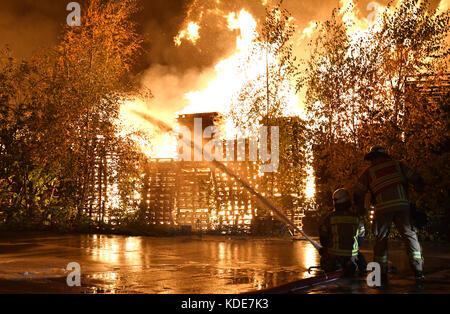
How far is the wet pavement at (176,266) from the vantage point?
275 inches

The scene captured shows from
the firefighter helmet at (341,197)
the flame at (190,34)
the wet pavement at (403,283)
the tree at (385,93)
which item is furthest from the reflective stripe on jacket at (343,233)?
the flame at (190,34)

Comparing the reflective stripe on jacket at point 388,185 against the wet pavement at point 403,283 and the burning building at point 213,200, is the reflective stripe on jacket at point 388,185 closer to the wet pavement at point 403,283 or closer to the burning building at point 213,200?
the wet pavement at point 403,283

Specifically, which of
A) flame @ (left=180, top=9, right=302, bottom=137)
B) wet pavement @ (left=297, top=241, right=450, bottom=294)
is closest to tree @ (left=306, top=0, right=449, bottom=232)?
flame @ (left=180, top=9, right=302, bottom=137)

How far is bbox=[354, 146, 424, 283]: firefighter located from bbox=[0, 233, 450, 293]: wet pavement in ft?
1.39

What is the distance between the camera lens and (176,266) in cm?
918

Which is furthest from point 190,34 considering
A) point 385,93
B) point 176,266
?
point 176,266

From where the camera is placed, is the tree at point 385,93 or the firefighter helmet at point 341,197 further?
the tree at point 385,93

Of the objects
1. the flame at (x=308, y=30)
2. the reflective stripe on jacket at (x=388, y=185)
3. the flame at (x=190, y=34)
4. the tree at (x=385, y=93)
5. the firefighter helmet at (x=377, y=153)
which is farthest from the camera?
the flame at (x=190, y=34)

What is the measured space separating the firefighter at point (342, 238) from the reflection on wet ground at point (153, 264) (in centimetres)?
51

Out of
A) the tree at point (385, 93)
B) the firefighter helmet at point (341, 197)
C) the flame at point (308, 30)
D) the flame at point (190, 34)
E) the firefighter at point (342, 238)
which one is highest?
the flame at point (190, 34)

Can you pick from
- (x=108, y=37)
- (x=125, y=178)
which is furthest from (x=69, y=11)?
(x=125, y=178)

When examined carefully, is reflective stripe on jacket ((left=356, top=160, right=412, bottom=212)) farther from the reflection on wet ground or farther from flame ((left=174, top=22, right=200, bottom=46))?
flame ((left=174, top=22, right=200, bottom=46))

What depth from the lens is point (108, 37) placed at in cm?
1877
